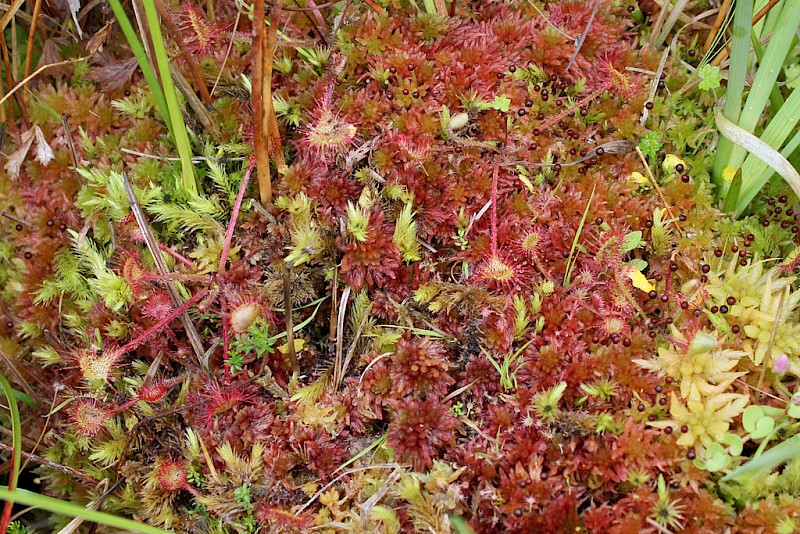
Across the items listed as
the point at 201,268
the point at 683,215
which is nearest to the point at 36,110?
the point at 201,268

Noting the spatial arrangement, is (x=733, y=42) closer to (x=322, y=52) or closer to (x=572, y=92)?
(x=572, y=92)

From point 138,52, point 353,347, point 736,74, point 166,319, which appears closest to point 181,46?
point 138,52

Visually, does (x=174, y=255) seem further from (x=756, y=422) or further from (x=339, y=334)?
(x=756, y=422)

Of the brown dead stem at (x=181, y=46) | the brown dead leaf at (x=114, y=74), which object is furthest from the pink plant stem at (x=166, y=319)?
the brown dead leaf at (x=114, y=74)

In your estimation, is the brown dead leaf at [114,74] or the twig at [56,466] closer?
the twig at [56,466]

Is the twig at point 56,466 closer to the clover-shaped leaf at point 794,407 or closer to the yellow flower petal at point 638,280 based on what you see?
the yellow flower petal at point 638,280

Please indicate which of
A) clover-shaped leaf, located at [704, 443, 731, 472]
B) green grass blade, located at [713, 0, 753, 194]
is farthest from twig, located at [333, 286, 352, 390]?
green grass blade, located at [713, 0, 753, 194]
